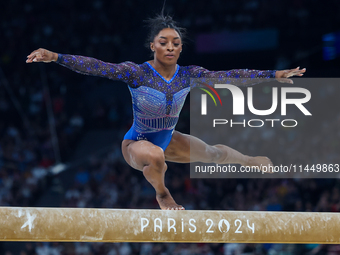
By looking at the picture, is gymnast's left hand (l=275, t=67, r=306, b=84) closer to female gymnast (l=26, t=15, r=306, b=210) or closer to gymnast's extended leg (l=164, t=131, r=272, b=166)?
female gymnast (l=26, t=15, r=306, b=210)

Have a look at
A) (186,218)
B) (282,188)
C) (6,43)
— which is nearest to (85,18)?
(6,43)

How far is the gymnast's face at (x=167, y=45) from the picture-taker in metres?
4.25

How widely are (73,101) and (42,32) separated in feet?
7.83

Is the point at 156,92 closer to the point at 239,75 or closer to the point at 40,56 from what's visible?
the point at 239,75

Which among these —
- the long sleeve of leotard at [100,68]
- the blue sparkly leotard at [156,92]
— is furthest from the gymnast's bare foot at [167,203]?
the long sleeve of leotard at [100,68]

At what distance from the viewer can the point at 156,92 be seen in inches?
167

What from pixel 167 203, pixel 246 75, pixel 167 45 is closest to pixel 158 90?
pixel 167 45

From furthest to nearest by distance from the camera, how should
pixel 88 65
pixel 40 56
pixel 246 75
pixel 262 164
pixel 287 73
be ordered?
pixel 262 164 → pixel 246 75 → pixel 287 73 → pixel 88 65 → pixel 40 56

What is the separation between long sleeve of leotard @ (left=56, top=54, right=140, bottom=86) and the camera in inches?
150

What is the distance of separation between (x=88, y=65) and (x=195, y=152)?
1504 mm

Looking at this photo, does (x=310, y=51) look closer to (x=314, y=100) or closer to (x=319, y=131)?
(x=314, y=100)

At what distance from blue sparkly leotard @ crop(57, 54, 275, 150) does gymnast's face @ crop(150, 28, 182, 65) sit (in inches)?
6.4

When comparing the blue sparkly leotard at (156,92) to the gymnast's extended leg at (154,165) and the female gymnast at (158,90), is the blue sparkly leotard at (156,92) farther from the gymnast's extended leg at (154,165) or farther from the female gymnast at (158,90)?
the gymnast's extended leg at (154,165)

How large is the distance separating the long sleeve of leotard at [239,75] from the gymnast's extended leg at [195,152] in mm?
698
